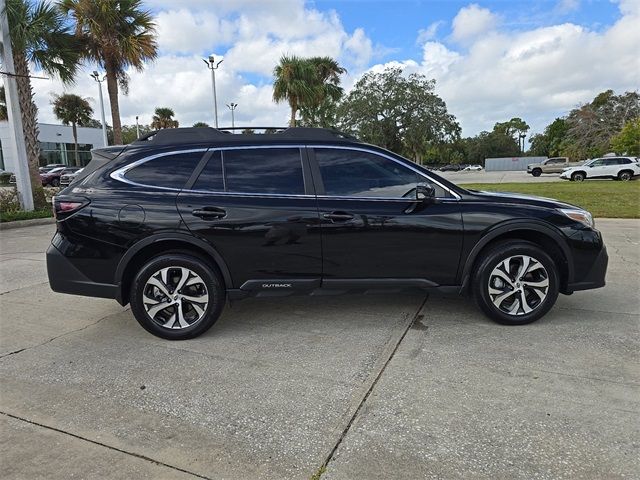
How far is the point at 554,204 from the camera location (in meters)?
4.12

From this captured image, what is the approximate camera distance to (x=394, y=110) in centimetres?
4891

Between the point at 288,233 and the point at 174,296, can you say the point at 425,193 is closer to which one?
the point at 288,233

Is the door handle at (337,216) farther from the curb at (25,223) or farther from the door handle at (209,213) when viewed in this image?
the curb at (25,223)

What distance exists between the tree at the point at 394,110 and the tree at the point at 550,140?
36546mm

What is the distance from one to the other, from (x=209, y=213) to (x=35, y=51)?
13.8 m

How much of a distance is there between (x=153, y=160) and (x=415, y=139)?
48327 mm

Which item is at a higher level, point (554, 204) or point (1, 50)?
point (1, 50)

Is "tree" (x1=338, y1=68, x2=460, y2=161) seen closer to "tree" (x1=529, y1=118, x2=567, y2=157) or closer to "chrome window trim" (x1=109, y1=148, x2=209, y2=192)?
"tree" (x1=529, y1=118, x2=567, y2=157)

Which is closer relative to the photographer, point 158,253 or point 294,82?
point 158,253

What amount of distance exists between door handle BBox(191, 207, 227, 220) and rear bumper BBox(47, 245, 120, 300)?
0.94 m

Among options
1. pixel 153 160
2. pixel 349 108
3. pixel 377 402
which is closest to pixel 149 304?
pixel 153 160

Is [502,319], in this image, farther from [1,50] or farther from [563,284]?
[1,50]

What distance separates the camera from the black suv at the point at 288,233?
12.6 ft

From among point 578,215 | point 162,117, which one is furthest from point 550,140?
point 578,215
